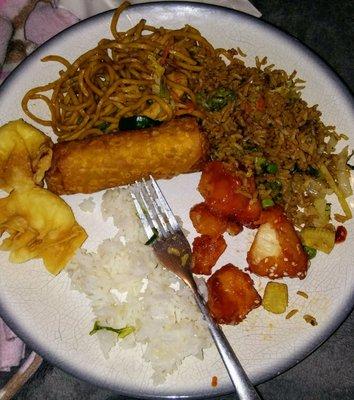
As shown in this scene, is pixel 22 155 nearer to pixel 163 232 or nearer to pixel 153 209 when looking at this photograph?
pixel 153 209

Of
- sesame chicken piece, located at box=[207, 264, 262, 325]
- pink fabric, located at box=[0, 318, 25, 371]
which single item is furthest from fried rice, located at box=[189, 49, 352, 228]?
pink fabric, located at box=[0, 318, 25, 371]

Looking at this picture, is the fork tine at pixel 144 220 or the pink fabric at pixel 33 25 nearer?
the fork tine at pixel 144 220

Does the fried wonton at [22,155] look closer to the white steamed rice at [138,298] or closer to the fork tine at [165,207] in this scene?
the white steamed rice at [138,298]

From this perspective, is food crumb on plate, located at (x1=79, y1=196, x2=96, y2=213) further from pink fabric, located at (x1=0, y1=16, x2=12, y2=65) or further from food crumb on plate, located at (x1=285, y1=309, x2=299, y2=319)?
food crumb on plate, located at (x1=285, y1=309, x2=299, y2=319)

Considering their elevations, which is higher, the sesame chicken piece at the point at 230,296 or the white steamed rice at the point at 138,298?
the sesame chicken piece at the point at 230,296

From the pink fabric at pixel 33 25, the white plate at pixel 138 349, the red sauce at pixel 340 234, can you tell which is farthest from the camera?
the pink fabric at pixel 33 25

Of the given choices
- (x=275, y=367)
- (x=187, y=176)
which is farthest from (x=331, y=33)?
(x=275, y=367)

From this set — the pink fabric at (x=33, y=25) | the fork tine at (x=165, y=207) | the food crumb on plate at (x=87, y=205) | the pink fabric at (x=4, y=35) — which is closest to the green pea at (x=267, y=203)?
the fork tine at (x=165, y=207)
